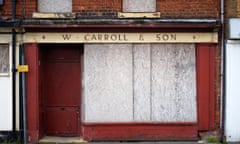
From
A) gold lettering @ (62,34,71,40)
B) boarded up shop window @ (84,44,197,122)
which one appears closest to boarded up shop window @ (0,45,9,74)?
gold lettering @ (62,34,71,40)

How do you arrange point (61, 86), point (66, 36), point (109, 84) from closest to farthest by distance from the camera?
point (66, 36) → point (109, 84) → point (61, 86)

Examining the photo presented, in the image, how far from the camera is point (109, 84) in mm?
12398

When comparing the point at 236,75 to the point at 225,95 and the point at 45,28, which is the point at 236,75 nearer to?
the point at 225,95

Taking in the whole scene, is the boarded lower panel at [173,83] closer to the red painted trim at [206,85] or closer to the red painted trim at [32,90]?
the red painted trim at [206,85]

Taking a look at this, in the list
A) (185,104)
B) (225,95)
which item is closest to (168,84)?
(185,104)

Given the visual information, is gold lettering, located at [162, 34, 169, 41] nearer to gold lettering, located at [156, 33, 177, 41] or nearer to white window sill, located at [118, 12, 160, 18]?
gold lettering, located at [156, 33, 177, 41]

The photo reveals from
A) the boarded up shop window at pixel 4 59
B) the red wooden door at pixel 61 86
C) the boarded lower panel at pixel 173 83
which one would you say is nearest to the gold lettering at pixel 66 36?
the red wooden door at pixel 61 86

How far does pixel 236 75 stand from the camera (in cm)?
1227

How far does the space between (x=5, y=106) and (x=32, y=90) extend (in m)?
0.79

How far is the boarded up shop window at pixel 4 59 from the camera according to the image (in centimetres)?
1231

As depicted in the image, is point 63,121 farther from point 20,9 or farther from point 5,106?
point 20,9

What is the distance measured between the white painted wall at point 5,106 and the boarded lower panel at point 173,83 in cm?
364

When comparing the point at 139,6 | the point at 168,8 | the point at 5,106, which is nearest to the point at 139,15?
the point at 139,6

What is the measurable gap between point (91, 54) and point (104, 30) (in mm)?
710
